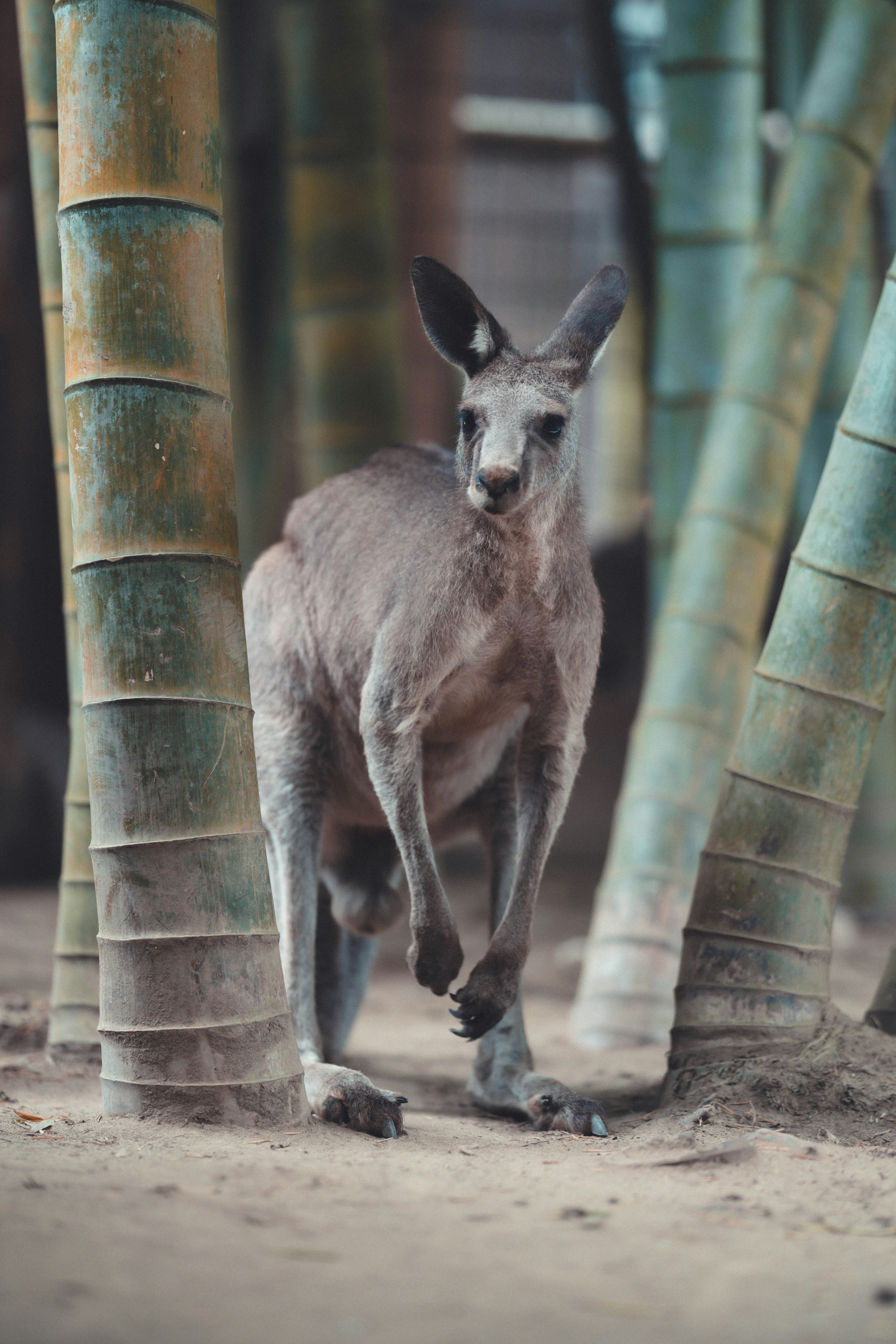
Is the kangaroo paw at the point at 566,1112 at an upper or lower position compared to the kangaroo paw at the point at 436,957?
lower

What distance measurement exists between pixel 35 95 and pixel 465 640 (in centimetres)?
201

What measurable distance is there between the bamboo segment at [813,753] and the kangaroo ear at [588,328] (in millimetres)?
654

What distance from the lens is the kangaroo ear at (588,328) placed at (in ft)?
11.5

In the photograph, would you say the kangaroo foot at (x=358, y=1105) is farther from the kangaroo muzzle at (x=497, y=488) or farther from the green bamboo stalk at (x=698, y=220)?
the green bamboo stalk at (x=698, y=220)

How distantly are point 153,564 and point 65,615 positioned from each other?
1.34 metres

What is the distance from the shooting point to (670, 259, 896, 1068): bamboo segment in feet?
11.0

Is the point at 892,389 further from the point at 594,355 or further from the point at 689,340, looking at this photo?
the point at 689,340

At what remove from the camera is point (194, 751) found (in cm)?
287

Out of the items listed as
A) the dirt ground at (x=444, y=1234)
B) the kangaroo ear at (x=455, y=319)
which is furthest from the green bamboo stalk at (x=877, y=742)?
the dirt ground at (x=444, y=1234)

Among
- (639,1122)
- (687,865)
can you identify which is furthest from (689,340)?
(639,1122)

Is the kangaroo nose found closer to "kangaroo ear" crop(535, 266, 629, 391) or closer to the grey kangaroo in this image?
the grey kangaroo

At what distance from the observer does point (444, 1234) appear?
2205mm

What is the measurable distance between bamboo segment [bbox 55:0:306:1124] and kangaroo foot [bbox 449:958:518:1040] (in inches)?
21.9

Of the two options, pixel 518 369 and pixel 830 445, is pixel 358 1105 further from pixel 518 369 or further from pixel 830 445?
pixel 830 445
